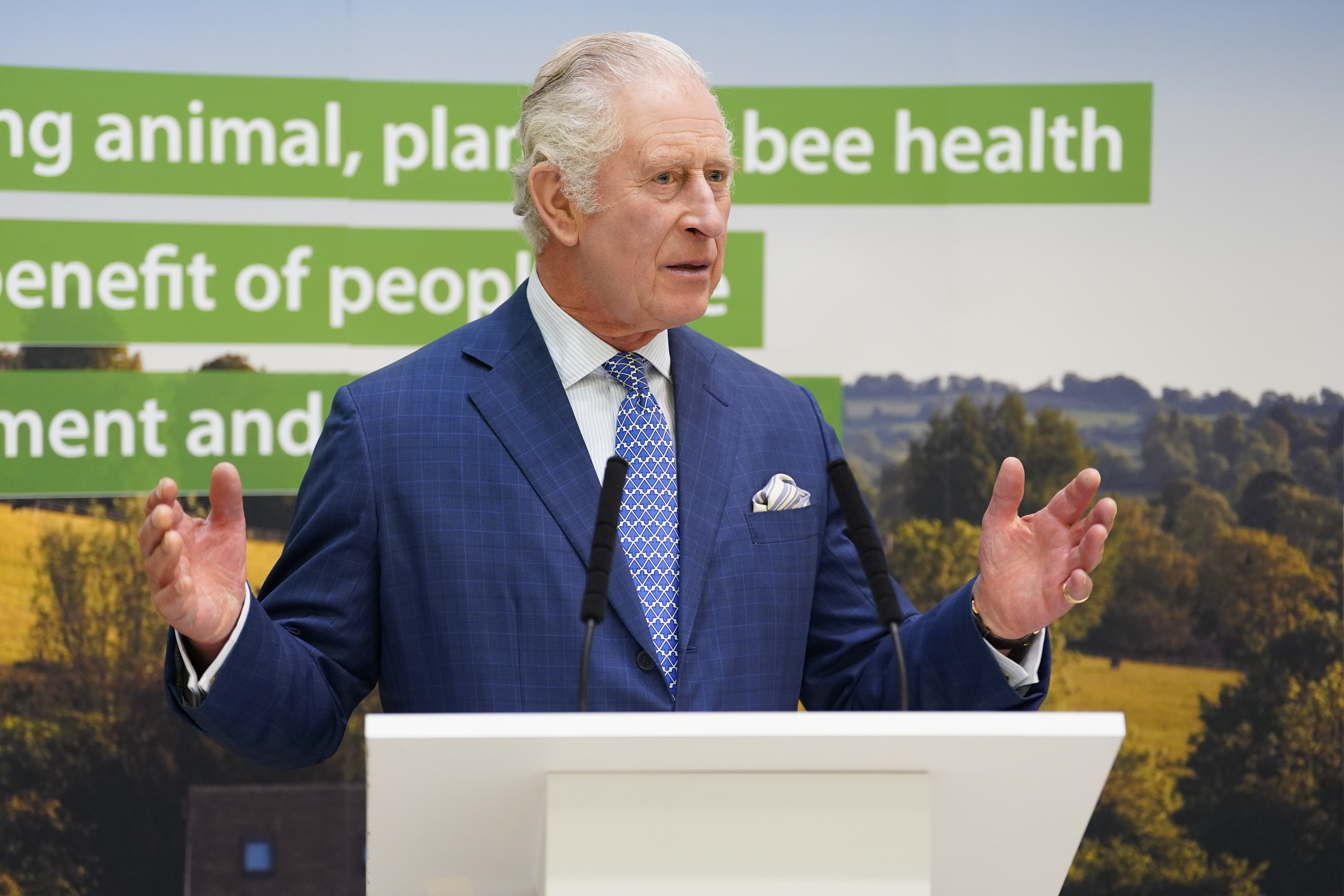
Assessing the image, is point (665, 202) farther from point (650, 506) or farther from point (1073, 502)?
point (1073, 502)

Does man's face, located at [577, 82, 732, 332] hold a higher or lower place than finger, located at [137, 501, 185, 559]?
higher

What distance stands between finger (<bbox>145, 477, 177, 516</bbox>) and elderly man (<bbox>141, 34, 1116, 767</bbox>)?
27 centimetres

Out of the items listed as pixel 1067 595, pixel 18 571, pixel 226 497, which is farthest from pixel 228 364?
pixel 1067 595

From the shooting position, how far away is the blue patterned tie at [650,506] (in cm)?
170

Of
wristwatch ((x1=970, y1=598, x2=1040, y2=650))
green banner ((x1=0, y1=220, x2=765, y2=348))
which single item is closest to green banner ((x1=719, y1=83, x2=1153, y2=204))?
green banner ((x1=0, y1=220, x2=765, y2=348))

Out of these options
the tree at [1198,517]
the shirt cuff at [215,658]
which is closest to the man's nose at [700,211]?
the shirt cuff at [215,658]

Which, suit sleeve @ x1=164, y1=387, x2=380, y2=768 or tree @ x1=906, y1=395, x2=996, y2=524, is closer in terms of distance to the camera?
suit sleeve @ x1=164, y1=387, x2=380, y2=768

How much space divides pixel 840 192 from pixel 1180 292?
997 mm

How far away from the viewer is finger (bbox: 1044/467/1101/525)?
142 cm

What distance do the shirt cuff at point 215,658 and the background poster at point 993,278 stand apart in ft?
6.88

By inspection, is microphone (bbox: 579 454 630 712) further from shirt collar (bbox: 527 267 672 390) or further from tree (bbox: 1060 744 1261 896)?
tree (bbox: 1060 744 1261 896)

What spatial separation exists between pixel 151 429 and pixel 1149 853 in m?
2.97

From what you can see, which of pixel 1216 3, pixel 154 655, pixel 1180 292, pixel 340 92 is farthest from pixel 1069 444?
pixel 154 655

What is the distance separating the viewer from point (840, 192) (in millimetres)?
3648
